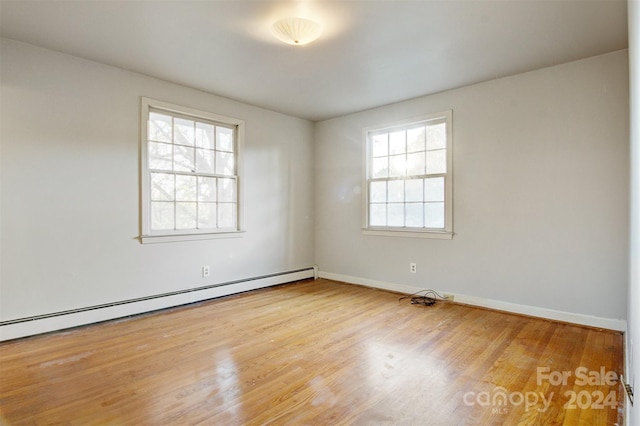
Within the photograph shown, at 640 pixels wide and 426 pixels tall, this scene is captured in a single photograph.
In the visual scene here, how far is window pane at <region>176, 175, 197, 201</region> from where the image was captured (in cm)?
397

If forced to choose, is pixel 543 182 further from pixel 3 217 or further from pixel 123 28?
pixel 3 217

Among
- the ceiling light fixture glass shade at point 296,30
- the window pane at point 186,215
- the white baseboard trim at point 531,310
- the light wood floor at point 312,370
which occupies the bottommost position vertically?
the light wood floor at point 312,370

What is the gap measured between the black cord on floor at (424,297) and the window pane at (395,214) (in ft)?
3.11

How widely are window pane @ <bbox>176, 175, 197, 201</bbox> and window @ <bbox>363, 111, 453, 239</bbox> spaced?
2.37m

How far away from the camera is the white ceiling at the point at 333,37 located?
94.6 inches

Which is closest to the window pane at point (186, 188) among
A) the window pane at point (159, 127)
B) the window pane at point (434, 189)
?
the window pane at point (159, 127)

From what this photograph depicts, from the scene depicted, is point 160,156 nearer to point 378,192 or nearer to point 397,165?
point 378,192

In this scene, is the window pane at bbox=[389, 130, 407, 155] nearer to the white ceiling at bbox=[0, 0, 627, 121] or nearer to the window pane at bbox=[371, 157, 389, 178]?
the window pane at bbox=[371, 157, 389, 178]

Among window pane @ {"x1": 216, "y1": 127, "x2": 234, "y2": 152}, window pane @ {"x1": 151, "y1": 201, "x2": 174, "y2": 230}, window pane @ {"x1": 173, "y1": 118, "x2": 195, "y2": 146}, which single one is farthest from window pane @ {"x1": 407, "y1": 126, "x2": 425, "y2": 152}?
window pane @ {"x1": 151, "y1": 201, "x2": 174, "y2": 230}

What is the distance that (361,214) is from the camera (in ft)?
16.3

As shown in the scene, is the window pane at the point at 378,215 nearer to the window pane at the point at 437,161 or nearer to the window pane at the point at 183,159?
the window pane at the point at 437,161

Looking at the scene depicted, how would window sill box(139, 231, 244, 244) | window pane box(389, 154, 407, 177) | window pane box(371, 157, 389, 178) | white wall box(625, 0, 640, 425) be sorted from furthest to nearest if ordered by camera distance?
1. window pane box(371, 157, 389, 178)
2. window pane box(389, 154, 407, 177)
3. window sill box(139, 231, 244, 244)
4. white wall box(625, 0, 640, 425)

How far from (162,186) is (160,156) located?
1.12 feet

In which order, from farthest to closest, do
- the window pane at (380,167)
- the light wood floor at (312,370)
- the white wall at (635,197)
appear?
the window pane at (380,167) < the light wood floor at (312,370) < the white wall at (635,197)
